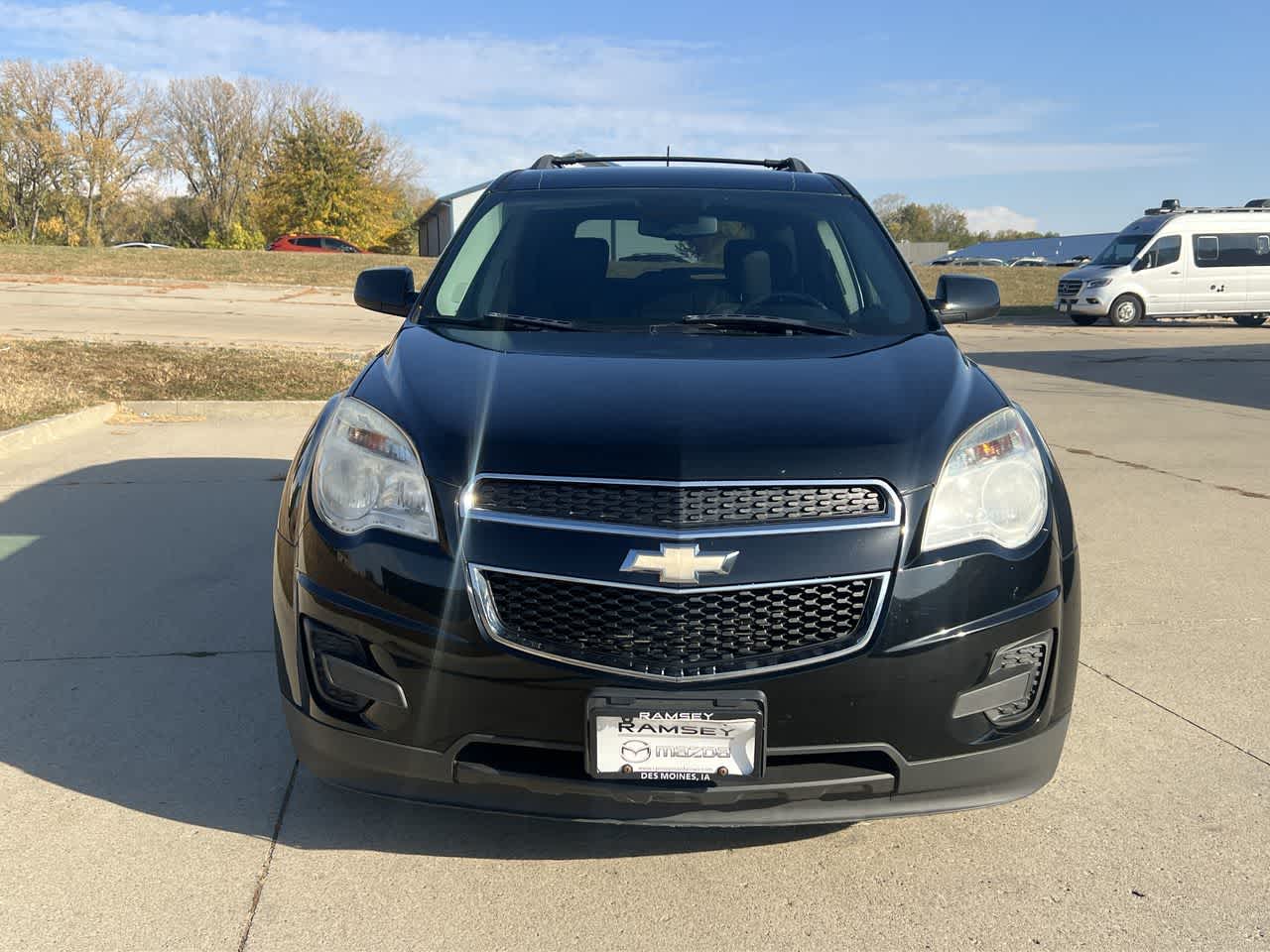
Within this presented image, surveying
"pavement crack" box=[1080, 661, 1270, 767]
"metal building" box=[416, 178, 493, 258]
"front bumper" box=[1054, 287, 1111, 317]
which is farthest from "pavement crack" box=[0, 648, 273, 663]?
"metal building" box=[416, 178, 493, 258]

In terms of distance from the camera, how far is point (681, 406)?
9.13ft

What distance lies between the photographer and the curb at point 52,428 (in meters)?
7.84

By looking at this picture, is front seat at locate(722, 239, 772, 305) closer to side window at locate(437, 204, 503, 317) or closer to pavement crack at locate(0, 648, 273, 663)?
side window at locate(437, 204, 503, 317)

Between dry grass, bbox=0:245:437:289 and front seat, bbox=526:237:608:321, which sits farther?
dry grass, bbox=0:245:437:289

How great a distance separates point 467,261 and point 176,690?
68.9 inches

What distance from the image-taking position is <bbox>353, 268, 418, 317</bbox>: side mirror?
432 cm

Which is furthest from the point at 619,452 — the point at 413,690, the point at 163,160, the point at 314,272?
the point at 163,160

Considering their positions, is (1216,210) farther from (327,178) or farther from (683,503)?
(327,178)

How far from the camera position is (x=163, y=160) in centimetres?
7038

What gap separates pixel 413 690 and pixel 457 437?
0.58m

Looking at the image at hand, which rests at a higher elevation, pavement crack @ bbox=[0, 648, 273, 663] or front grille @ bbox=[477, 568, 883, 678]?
front grille @ bbox=[477, 568, 883, 678]

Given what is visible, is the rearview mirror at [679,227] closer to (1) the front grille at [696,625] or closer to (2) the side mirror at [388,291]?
(2) the side mirror at [388,291]

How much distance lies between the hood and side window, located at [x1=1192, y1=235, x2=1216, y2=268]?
2412 centimetres

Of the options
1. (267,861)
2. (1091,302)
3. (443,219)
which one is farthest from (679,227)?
(443,219)
